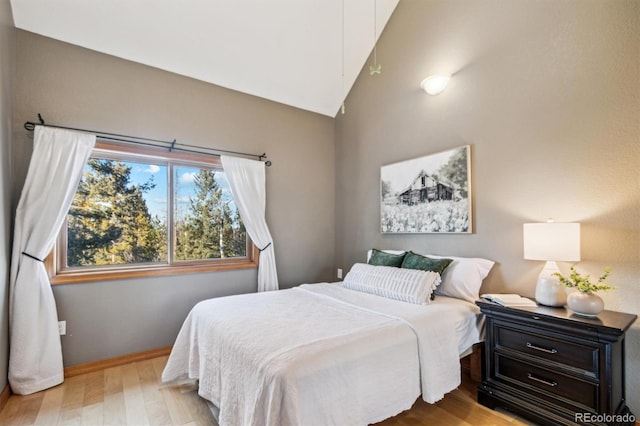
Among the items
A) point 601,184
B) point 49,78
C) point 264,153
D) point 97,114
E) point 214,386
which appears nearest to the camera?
point 214,386

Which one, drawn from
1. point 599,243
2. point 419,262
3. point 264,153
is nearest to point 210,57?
point 264,153

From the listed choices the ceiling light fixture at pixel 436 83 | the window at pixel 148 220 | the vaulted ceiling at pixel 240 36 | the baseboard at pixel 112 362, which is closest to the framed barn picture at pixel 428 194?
the ceiling light fixture at pixel 436 83

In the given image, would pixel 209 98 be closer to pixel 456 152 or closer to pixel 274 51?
pixel 274 51

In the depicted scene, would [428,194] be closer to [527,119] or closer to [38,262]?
[527,119]

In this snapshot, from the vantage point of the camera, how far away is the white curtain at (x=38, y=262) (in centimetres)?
225

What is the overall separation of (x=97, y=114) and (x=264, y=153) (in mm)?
1645

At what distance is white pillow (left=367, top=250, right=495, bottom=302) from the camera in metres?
2.46

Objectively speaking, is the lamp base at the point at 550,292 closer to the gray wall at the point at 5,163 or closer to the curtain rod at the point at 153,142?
the curtain rod at the point at 153,142

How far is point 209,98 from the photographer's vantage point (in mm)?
3289

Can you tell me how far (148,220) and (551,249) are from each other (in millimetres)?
3426

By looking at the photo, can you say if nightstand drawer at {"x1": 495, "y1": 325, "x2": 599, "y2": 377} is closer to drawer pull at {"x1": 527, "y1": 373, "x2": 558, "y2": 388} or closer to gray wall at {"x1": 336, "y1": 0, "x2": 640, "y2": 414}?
drawer pull at {"x1": 527, "y1": 373, "x2": 558, "y2": 388}

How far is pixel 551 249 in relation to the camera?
1971 mm

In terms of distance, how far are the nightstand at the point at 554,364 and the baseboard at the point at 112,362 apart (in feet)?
9.25

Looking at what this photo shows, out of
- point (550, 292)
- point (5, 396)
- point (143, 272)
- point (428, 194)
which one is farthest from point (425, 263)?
point (5, 396)
